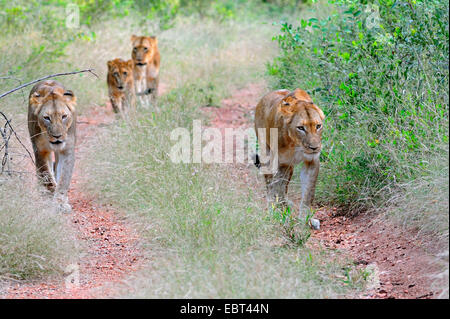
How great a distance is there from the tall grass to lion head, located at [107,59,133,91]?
79cm

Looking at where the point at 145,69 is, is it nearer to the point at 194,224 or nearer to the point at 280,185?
the point at 280,185

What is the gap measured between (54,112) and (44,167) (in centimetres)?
63

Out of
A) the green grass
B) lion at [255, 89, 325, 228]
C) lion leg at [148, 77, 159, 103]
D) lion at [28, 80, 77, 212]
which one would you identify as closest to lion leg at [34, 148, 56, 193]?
lion at [28, 80, 77, 212]

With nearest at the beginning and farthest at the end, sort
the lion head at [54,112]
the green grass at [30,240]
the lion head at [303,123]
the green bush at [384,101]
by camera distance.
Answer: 1. the green grass at [30,240]
2. the green bush at [384,101]
3. the lion head at [303,123]
4. the lion head at [54,112]

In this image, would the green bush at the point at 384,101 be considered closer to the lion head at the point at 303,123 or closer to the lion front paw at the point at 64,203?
the lion head at the point at 303,123

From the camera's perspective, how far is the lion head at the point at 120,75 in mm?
10477

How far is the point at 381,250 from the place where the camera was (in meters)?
5.81

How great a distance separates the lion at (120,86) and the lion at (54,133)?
9.90ft

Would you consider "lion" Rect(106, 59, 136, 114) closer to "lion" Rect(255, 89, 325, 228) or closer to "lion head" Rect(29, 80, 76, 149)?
"lion head" Rect(29, 80, 76, 149)

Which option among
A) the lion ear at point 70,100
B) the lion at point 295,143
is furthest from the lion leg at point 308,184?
the lion ear at point 70,100

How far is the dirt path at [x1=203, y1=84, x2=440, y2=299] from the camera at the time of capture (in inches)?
197
